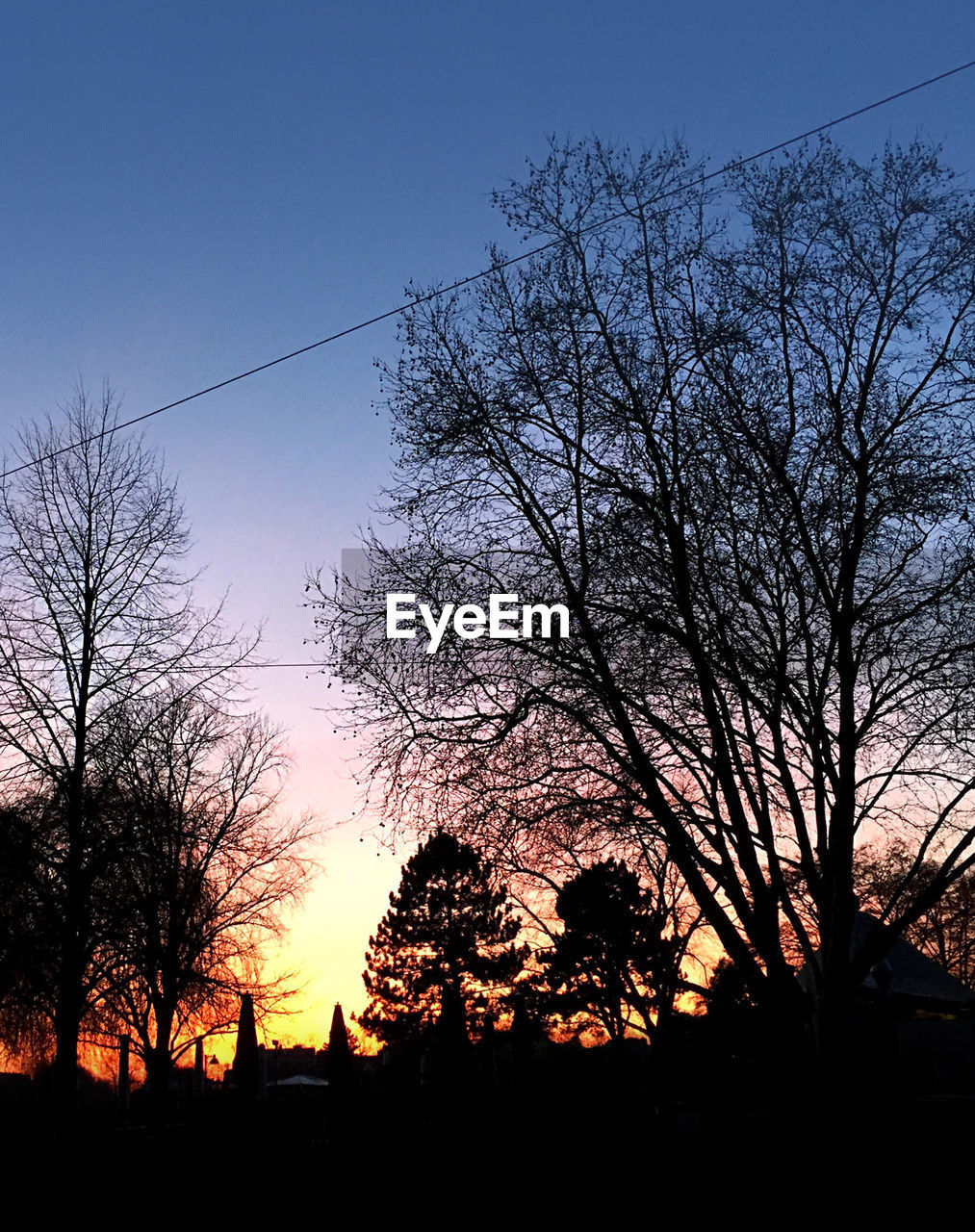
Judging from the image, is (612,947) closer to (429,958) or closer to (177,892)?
(177,892)

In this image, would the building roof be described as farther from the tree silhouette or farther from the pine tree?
the pine tree

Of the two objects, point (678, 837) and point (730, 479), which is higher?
point (730, 479)

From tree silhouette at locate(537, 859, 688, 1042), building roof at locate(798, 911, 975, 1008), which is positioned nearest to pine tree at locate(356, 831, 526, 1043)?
tree silhouette at locate(537, 859, 688, 1042)

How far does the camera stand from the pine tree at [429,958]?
59531mm

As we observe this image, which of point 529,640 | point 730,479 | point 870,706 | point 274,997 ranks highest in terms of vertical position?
point 730,479

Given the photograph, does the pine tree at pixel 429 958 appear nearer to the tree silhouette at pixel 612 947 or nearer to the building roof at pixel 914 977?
the tree silhouette at pixel 612 947

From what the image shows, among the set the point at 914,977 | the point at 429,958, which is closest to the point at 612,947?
the point at 914,977

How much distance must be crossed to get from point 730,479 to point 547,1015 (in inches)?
1639

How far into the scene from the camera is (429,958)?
65.0 m

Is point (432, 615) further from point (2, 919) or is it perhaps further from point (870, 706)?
point (2, 919)

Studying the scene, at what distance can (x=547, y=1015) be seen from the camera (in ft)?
174

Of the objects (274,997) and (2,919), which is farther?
(274,997)

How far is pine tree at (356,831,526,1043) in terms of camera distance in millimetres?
59531

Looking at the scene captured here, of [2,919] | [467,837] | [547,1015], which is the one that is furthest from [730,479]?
[547,1015]
